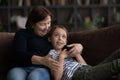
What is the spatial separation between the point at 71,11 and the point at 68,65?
3.93 meters

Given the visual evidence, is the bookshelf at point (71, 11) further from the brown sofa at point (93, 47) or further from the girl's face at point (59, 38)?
the girl's face at point (59, 38)

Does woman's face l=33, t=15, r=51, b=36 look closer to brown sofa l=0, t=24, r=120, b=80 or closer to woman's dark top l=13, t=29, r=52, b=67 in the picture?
woman's dark top l=13, t=29, r=52, b=67

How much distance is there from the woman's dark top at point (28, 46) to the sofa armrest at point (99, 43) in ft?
0.98

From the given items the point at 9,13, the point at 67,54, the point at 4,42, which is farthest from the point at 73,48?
the point at 9,13

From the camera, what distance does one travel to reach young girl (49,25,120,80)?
2434 millimetres

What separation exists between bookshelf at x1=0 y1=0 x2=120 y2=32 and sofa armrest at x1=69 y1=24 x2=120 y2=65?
11.1 ft

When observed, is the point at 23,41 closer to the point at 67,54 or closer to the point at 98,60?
the point at 67,54

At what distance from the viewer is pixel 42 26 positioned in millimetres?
2828

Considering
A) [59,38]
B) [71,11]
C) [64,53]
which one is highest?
[59,38]

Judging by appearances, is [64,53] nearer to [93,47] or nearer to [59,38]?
[59,38]

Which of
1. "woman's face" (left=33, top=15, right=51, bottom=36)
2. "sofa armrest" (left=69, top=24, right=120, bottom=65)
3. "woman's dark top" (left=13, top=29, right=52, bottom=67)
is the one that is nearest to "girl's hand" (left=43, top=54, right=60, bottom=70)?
"woman's dark top" (left=13, top=29, right=52, bottom=67)

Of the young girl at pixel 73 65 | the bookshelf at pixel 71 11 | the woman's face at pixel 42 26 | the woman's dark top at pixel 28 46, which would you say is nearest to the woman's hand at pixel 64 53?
the young girl at pixel 73 65

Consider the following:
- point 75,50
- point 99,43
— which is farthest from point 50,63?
point 99,43

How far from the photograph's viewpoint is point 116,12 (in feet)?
21.2
